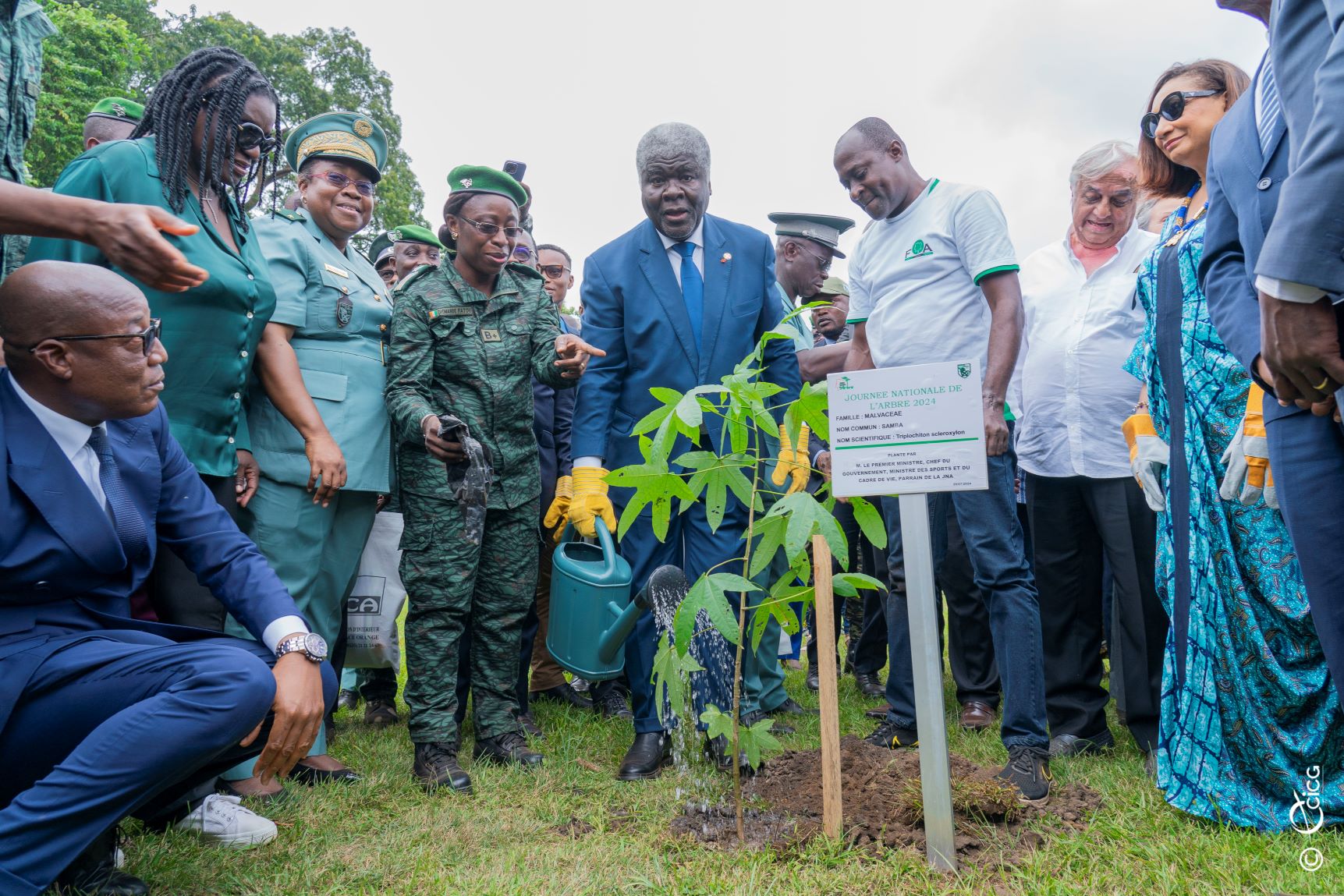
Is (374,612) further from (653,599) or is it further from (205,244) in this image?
(205,244)

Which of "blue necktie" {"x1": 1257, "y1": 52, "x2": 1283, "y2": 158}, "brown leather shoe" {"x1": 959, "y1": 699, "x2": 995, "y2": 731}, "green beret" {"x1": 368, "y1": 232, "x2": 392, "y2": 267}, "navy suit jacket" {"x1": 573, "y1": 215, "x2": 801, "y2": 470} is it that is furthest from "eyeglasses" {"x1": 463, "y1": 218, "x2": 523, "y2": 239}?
"green beret" {"x1": 368, "y1": 232, "x2": 392, "y2": 267}

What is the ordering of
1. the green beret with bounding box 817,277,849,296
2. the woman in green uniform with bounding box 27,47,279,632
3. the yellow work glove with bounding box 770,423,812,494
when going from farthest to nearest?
the green beret with bounding box 817,277,849,296
the yellow work glove with bounding box 770,423,812,494
the woman in green uniform with bounding box 27,47,279,632

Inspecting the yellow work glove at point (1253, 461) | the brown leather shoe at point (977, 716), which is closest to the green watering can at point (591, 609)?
the brown leather shoe at point (977, 716)

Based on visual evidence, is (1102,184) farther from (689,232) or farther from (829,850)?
(829,850)

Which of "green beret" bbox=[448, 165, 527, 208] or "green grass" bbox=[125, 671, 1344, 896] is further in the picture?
"green beret" bbox=[448, 165, 527, 208]

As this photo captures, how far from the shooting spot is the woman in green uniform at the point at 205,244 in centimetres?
280

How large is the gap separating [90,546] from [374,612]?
67.5 inches

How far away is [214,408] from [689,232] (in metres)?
1.82

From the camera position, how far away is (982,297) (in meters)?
3.52

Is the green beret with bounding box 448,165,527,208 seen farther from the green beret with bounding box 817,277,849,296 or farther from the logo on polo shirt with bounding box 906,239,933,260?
the green beret with bounding box 817,277,849,296

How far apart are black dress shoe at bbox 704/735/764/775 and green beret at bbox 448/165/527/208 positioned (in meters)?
2.30

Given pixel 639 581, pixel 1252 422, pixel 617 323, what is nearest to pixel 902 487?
pixel 1252 422

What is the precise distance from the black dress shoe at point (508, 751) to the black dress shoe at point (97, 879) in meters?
1.42

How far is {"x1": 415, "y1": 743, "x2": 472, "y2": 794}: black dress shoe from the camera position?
124 inches
